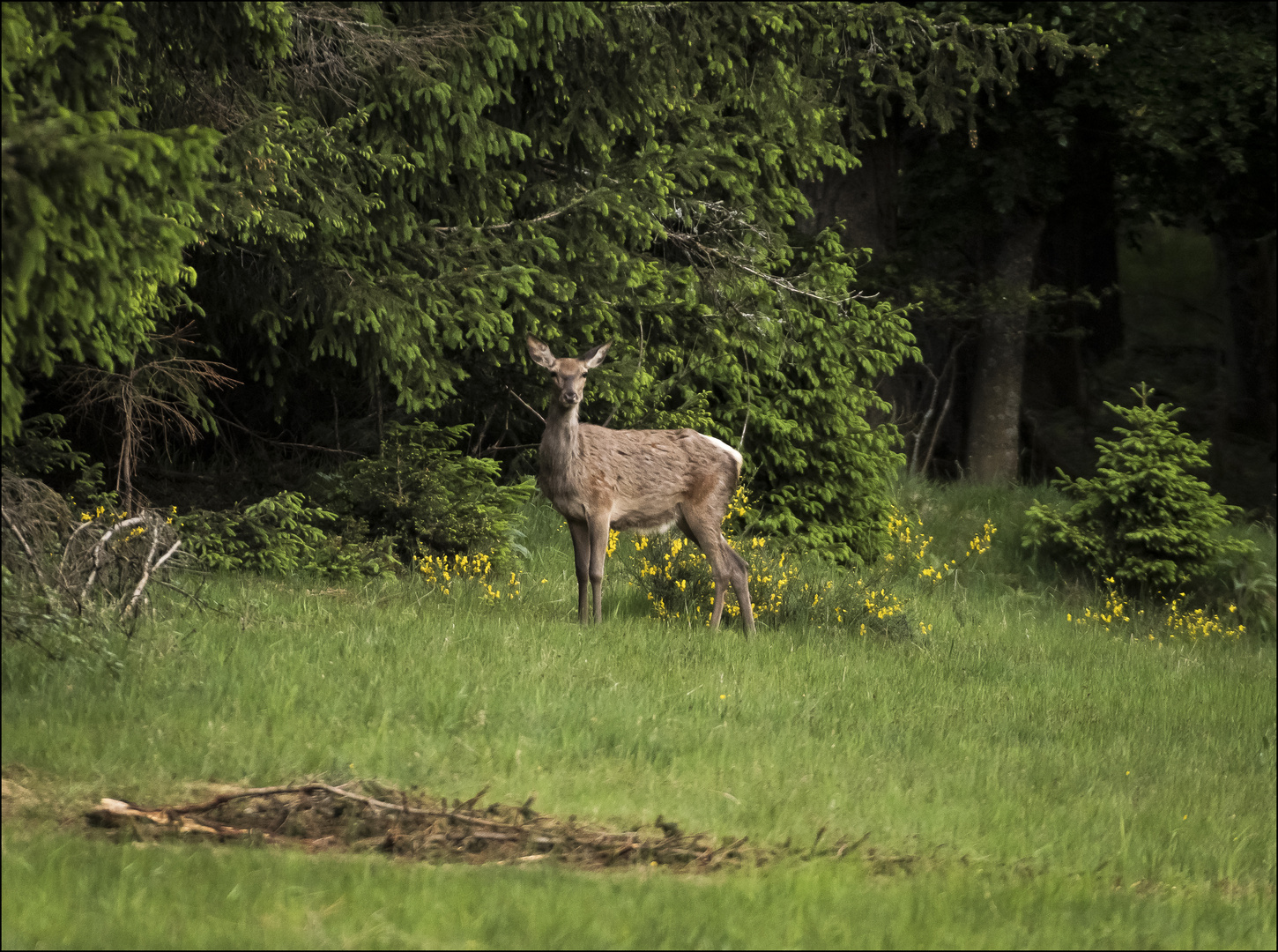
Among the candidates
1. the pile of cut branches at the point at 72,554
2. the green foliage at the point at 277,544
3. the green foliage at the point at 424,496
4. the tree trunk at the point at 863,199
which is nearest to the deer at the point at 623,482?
the green foliage at the point at 424,496

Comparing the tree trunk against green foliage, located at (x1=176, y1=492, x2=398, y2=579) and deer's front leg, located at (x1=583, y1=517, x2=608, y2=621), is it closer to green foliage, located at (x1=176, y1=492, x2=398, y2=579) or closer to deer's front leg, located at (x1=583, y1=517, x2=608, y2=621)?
green foliage, located at (x1=176, y1=492, x2=398, y2=579)

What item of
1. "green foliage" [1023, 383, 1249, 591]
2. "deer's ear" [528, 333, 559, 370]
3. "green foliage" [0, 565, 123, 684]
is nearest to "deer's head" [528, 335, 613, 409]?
"deer's ear" [528, 333, 559, 370]

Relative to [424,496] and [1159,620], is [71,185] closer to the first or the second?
[424,496]

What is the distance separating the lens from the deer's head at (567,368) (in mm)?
10500

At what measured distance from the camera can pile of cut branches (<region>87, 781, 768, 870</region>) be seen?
5.86m

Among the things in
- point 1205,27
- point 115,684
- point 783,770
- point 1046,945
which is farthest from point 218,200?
point 1205,27

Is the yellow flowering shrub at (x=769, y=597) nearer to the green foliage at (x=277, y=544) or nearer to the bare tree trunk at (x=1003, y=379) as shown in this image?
the green foliage at (x=277, y=544)

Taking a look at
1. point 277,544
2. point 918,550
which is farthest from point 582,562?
point 918,550

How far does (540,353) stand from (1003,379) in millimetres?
11592

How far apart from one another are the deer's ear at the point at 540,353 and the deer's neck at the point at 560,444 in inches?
13.1

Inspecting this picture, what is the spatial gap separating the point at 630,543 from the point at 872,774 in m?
6.73

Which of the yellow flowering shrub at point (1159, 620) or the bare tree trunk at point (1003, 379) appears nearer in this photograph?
the yellow flowering shrub at point (1159, 620)

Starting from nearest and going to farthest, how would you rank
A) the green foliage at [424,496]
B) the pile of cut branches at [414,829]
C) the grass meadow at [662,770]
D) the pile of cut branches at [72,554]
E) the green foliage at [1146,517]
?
the grass meadow at [662,770] < the pile of cut branches at [414,829] < the pile of cut branches at [72,554] < the green foliage at [1146,517] < the green foliage at [424,496]

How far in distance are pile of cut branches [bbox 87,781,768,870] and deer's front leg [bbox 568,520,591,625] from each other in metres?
4.37
